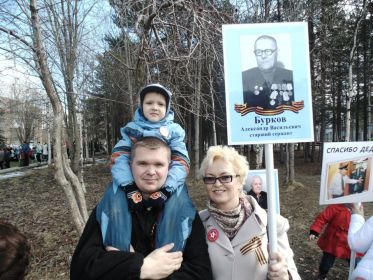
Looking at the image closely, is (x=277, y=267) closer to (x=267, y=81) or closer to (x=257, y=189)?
(x=267, y=81)

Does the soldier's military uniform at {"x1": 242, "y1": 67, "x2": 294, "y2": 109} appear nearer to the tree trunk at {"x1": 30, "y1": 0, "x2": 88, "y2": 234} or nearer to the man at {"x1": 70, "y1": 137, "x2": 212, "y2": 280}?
the man at {"x1": 70, "y1": 137, "x2": 212, "y2": 280}

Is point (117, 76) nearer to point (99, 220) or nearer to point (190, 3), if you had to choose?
point (190, 3)

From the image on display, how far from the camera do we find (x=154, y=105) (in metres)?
2.23

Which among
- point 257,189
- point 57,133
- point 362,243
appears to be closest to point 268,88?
point 362,243

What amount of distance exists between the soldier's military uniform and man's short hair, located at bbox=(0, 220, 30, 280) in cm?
154

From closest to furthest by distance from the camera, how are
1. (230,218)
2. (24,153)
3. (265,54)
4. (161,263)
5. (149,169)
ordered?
(161,263)
(149,169)
(230,218)
(265,54)
(24,153)

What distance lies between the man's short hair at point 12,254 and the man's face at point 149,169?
649 millimetres

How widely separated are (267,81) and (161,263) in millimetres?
1321

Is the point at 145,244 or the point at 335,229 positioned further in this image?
the point at 335,229

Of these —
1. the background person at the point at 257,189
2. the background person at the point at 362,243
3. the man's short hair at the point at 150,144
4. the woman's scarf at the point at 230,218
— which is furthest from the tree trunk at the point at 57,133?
the background person at the point at 362,243

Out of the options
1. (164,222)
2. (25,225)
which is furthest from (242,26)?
(25,225)

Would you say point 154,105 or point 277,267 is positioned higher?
point 154,105

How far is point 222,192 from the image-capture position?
2213 millimetres

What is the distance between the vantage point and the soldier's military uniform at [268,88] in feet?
7.75
